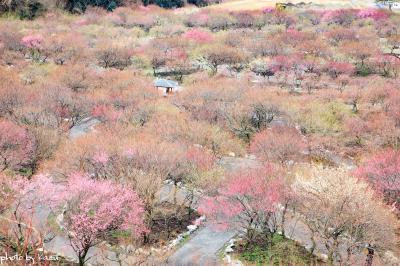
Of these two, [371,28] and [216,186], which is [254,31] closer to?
[371,28]

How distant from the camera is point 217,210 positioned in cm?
2761

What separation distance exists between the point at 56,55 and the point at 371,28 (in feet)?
190

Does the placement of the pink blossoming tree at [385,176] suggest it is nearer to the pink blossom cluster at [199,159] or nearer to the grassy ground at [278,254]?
the grassy ground at [278,254]

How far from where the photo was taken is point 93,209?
82.7 ft

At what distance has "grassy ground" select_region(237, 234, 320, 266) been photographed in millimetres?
26375

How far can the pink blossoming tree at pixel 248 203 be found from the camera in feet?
86.5

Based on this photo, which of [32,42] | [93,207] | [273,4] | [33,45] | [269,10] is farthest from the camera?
[273,4]

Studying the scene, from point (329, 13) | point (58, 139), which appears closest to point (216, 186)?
point (58, 139)

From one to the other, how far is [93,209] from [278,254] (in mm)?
10352

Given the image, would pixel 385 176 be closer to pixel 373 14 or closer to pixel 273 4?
pixel 373 14

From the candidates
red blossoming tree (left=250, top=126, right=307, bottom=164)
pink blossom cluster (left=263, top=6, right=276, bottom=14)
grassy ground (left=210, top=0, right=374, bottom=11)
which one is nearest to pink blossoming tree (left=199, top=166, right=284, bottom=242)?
red blossoming tree (left=250, top=126, right=307, bottom=164)

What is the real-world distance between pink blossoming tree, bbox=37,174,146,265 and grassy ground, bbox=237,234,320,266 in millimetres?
5949

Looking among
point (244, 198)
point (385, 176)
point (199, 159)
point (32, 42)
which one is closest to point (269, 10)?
point (32, 42)

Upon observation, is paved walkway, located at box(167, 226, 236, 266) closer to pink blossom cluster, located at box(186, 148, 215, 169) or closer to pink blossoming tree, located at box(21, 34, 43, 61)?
pink blossom cluster, located at box(186, 148, 215, 169)
